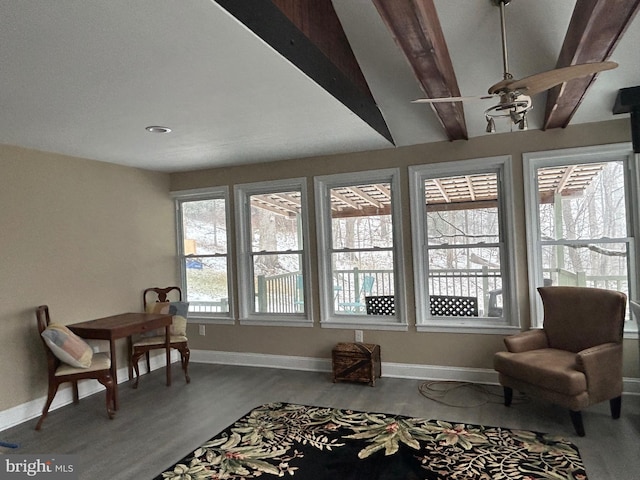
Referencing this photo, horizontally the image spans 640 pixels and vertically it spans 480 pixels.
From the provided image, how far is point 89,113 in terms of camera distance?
2.94m

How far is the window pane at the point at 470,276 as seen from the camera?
13.9ft

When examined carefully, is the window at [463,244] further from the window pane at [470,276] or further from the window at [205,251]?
the window at [205,251]

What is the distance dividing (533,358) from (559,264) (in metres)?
1.14

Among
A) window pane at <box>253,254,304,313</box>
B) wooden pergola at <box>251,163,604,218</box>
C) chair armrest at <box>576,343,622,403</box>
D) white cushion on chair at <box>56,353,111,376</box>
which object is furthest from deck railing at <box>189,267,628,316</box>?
white cushion on chair at <box>56,353,111,376</box>

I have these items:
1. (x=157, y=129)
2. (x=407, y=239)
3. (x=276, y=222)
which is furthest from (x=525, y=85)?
(x=276, y=222)

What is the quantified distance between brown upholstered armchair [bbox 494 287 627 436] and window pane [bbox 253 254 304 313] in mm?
2370

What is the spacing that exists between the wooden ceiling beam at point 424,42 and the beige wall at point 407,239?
114cm

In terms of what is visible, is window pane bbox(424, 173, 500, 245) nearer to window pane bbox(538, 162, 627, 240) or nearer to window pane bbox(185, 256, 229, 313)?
window pane bbox(538, 162, 627, 240)

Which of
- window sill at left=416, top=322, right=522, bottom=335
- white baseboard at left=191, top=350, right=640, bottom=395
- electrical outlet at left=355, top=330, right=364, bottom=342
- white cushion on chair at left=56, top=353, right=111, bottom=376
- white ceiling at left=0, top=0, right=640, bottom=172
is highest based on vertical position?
white ceiling at left=0, top=0, right=640, bottom=172

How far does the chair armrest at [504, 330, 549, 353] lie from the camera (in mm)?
3576

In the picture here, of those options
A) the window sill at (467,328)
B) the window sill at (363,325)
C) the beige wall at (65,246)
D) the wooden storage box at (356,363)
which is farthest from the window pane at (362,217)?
the beige wall at (65,246)

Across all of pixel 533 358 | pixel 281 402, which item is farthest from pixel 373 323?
pixel 533 358

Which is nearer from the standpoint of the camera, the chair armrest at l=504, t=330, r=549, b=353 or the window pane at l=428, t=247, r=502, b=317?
the chair armrest at l=504, t=330, r=549, b=353

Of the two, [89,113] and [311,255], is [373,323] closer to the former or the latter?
[311,255]
